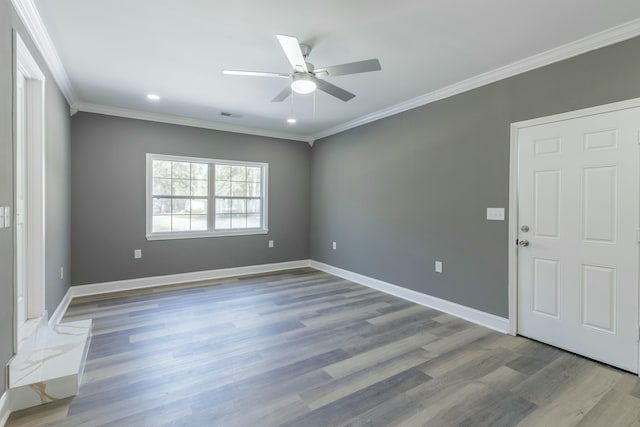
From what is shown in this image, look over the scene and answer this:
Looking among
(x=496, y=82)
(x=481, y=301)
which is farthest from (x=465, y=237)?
(x=496, y=82)

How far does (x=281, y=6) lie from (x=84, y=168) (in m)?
3.73

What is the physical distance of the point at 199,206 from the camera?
5125mm

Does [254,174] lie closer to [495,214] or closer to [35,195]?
[35,195]

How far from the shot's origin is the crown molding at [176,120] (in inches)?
165

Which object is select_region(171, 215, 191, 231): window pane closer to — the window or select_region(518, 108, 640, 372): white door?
the window

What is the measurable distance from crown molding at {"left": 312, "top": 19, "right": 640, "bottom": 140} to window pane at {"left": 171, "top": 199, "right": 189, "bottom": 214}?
131 inches

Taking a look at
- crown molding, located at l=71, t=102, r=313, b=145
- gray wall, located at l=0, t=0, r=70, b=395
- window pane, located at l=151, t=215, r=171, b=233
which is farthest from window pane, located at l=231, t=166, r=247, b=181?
gray wall, located at l=0, t=0, r=70, b=395

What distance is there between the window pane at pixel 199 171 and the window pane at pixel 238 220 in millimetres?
844

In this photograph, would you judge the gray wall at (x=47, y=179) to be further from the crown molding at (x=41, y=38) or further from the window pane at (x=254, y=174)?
the window pane at (x=254, y=174)

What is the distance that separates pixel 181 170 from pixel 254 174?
1251 millimetres

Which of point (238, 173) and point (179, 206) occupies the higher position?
point (238, 173)

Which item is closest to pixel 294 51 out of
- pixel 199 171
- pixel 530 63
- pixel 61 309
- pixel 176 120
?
→ pixel 530 63

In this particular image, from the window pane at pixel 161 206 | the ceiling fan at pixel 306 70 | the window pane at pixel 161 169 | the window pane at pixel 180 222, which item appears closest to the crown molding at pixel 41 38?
the ceiling fan at pixel 306 70

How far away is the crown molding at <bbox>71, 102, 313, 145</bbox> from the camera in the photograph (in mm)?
4199
